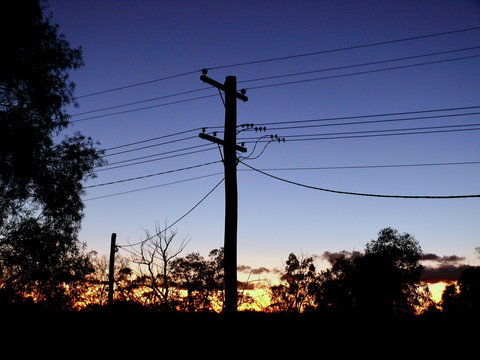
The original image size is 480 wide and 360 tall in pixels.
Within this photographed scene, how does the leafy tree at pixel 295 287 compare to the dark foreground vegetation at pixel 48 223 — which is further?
the leafy tree at pixel 295 287

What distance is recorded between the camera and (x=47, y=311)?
1708 cm

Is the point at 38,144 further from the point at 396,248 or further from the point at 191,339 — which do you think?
the point at 396,248

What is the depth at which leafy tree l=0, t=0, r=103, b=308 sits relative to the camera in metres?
20.0

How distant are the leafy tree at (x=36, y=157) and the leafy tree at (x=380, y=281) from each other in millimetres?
39643

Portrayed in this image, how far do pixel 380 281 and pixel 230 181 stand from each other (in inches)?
1912

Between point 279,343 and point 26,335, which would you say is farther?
point 26,335

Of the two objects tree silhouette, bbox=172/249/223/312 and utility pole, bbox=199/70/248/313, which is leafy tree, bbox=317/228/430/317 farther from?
utility pole, bbox=199/70/248/313

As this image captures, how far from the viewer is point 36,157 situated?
2122 centimetres

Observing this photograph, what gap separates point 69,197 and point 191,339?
12935 millimetres

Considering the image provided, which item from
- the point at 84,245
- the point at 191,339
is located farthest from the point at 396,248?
the point at 191,339

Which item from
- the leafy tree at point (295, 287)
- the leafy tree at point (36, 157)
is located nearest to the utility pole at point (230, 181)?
the leafy tree at point (36, 157)

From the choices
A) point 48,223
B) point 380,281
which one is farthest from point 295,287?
point 48,223

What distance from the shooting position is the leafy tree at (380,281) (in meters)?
53.9

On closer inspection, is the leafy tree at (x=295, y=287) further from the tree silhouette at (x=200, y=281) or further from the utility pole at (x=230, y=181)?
the utility pole at (x=230, y=181)
